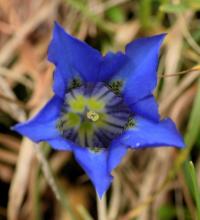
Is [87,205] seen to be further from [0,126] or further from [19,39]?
[19,39]

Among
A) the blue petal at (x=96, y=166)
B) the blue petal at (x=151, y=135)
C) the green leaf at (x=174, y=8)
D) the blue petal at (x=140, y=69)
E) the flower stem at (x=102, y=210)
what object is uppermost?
the green leaf at (x=174, y=8)

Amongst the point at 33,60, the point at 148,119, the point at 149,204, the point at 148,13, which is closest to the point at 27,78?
the point at 33,60

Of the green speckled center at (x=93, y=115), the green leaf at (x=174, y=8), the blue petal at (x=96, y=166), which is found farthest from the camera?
the green leaf at (x=174, y=8)

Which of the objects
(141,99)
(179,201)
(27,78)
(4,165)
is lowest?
(179,201)

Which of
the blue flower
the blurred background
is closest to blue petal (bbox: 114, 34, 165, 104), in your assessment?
the blue flower

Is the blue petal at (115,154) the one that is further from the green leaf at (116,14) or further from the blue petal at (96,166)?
the green leaf at (116,14)

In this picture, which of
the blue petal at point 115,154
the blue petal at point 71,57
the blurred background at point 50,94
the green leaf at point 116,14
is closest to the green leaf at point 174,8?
the blurred background at point 50,94
